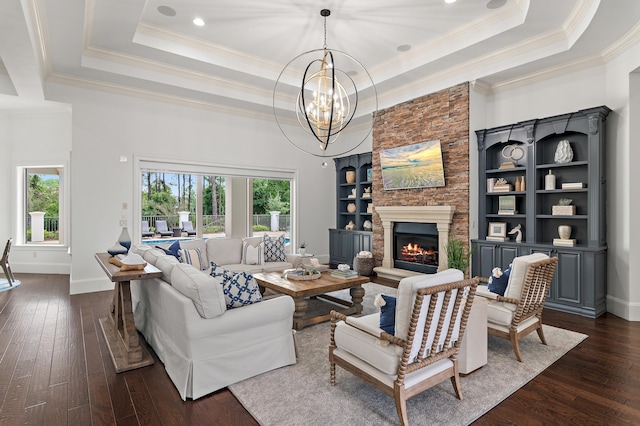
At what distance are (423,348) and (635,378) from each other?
2.12 metres

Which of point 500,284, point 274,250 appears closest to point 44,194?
point 274,250

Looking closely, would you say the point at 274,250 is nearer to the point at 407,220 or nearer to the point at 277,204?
the point at 277,204

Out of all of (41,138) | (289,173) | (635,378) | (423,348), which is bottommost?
(635,378)

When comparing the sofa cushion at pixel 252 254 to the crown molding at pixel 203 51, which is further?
the sofa cushion at pixel 252 254

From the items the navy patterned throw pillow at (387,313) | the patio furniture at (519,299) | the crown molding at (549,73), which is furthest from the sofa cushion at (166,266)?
the crown molding at (549,73)

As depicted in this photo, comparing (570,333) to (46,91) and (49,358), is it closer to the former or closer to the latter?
A: (49,358)

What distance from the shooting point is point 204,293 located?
265 cm

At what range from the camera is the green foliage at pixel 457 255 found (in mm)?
5469

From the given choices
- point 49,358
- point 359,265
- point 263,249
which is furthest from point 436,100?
point 49,358

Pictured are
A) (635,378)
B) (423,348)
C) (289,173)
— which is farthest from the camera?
(289,173)

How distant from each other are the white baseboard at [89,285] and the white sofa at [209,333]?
10.7 feet

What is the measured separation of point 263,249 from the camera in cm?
613

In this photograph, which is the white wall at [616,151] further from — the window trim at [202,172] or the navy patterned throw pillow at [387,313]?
the window trim at [202,172]

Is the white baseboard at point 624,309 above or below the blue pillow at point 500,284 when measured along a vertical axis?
below
